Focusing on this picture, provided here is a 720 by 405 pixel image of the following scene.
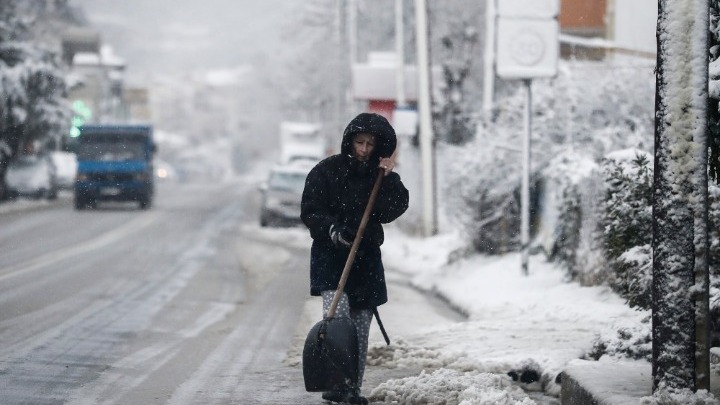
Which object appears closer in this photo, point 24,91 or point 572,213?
point 572,213

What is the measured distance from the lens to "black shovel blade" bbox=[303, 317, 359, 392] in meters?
6.75

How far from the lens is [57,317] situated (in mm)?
11836

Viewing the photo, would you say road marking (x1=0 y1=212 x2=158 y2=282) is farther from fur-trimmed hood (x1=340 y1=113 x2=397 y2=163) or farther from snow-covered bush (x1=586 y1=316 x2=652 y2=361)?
fur-trimmed hood (x1=340 y1=113 x2=397 y2=163)

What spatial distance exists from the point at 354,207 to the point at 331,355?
0.87 metres

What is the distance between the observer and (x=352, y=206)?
7.10 metres

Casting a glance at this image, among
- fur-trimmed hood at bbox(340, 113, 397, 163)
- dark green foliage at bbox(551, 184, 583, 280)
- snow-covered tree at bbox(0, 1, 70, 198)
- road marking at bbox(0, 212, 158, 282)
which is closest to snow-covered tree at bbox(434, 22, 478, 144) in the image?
road marking at bbox(0, 212, 158, 282)

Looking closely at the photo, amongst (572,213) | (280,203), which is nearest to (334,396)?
(572,213)

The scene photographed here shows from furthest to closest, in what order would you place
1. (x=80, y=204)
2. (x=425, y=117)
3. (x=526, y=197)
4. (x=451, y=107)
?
(x=80, y=204)
(x=451, y=107)
(x=425, y=117)
(x=526, y=197)

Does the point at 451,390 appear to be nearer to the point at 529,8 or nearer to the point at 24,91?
the point at 529,8

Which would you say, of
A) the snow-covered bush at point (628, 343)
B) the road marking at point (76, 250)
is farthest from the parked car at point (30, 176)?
the snow-covered bush at point (628, 343)

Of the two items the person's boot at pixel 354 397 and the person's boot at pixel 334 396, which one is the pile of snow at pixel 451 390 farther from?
the person's boot at pixel 334 396

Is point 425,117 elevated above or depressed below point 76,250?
above

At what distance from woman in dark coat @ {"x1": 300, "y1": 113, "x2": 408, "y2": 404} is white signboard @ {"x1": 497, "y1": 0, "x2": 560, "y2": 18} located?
906cm

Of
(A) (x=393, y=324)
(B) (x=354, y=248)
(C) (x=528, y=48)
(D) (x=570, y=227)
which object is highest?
(C) (x=528, y=48)
